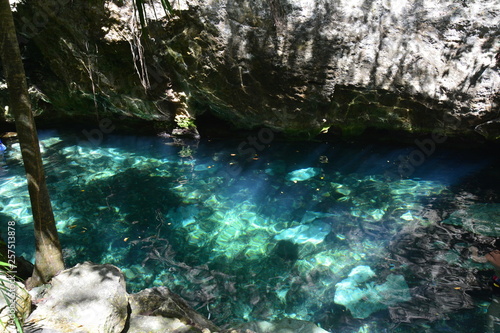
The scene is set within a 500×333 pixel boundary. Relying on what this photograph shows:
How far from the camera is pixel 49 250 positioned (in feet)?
12.6

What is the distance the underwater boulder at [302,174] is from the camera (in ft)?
23.6

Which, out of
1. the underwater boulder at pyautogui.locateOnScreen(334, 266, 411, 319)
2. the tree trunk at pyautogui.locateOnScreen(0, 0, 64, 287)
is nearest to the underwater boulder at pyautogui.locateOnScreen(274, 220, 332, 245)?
the underwater boulder at pyautogui.locateOnScreen(334, 266, 411, 319)

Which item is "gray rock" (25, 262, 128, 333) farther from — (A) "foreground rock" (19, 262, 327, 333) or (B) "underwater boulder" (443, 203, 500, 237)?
(B) "underwater boulder" (443, 203, 500, 237)

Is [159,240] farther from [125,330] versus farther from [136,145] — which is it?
[136,145]

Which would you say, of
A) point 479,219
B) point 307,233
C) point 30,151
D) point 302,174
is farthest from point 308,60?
point 30,151

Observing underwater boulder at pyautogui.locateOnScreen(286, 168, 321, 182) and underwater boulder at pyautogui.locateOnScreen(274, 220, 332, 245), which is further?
underwater boulder at pyautogui.locateOnScreen(286, 168, 321, 182)

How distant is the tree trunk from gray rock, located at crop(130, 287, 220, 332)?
989 millimetres

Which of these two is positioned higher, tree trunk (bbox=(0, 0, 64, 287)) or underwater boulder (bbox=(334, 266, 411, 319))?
tree trunk (bbox=(0, 0, 64, 287))

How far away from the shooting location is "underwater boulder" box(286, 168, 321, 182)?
23.6 ft

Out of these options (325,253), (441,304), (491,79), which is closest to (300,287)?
(325,253)

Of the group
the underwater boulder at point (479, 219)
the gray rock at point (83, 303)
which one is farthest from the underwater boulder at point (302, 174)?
the gray rock at point (83, 303)

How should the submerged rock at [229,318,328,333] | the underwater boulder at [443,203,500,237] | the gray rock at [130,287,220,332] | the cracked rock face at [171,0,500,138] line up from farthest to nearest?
the cracked rock face at [171,0,500,138] < the underwater boulder at [443,203,500,237] < the submerged rock at [229,318,328,333] < the gray rock at [130,287,220,332]

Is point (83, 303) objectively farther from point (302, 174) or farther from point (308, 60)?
point (308, 60)

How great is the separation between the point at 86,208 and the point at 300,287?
4128 mm
